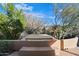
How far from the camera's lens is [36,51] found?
2.40 metres

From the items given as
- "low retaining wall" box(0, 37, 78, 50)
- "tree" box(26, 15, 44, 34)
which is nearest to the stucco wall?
"low retaining wall" box(0, 37, 78, 50)

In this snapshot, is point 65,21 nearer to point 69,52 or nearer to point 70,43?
point 70,43

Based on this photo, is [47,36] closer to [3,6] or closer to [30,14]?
[30,14]

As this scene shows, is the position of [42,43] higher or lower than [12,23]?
lower

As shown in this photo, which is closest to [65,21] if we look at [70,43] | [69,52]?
[70,43]

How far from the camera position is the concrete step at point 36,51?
2.40 m

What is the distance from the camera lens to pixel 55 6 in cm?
243

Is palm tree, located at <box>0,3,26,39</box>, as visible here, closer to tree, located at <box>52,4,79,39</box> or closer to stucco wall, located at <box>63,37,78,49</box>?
tree, located at <box>52,4,79,39</box>

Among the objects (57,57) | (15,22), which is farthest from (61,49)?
(15,22)

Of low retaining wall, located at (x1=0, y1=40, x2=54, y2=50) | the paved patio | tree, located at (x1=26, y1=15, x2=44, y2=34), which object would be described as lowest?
the paved patio

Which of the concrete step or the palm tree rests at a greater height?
the palm tree

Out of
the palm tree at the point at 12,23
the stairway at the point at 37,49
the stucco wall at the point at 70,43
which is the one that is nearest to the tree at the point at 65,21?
the stucco wall at the point at 70,43

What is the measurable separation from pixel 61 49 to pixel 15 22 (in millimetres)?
728

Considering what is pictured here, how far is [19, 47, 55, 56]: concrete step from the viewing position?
2.40 m
